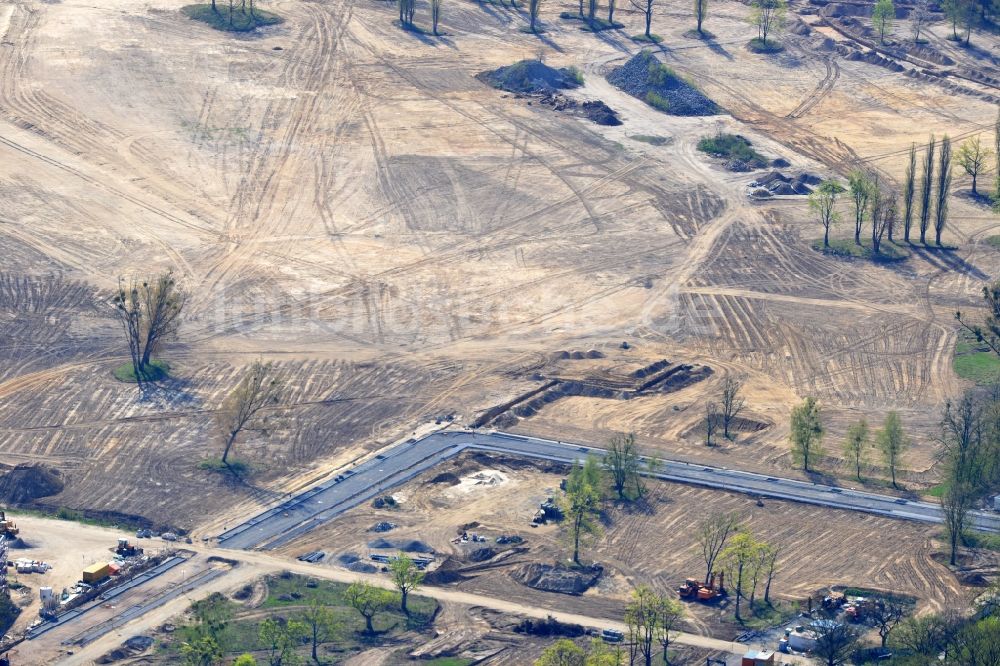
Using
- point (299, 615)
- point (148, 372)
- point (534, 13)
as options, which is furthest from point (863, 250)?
point (299, 615)

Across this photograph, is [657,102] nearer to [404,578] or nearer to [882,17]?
[882,17]

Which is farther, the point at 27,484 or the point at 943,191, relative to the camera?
the point at 943,191

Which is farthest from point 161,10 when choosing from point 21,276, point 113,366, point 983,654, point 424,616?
point 983,654

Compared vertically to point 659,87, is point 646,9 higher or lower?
higher

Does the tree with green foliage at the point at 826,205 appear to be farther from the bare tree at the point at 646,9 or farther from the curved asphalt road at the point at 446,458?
the bare tree at the point at 646,9

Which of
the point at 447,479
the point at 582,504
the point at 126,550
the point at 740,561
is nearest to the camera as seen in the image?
the point at 740,561
